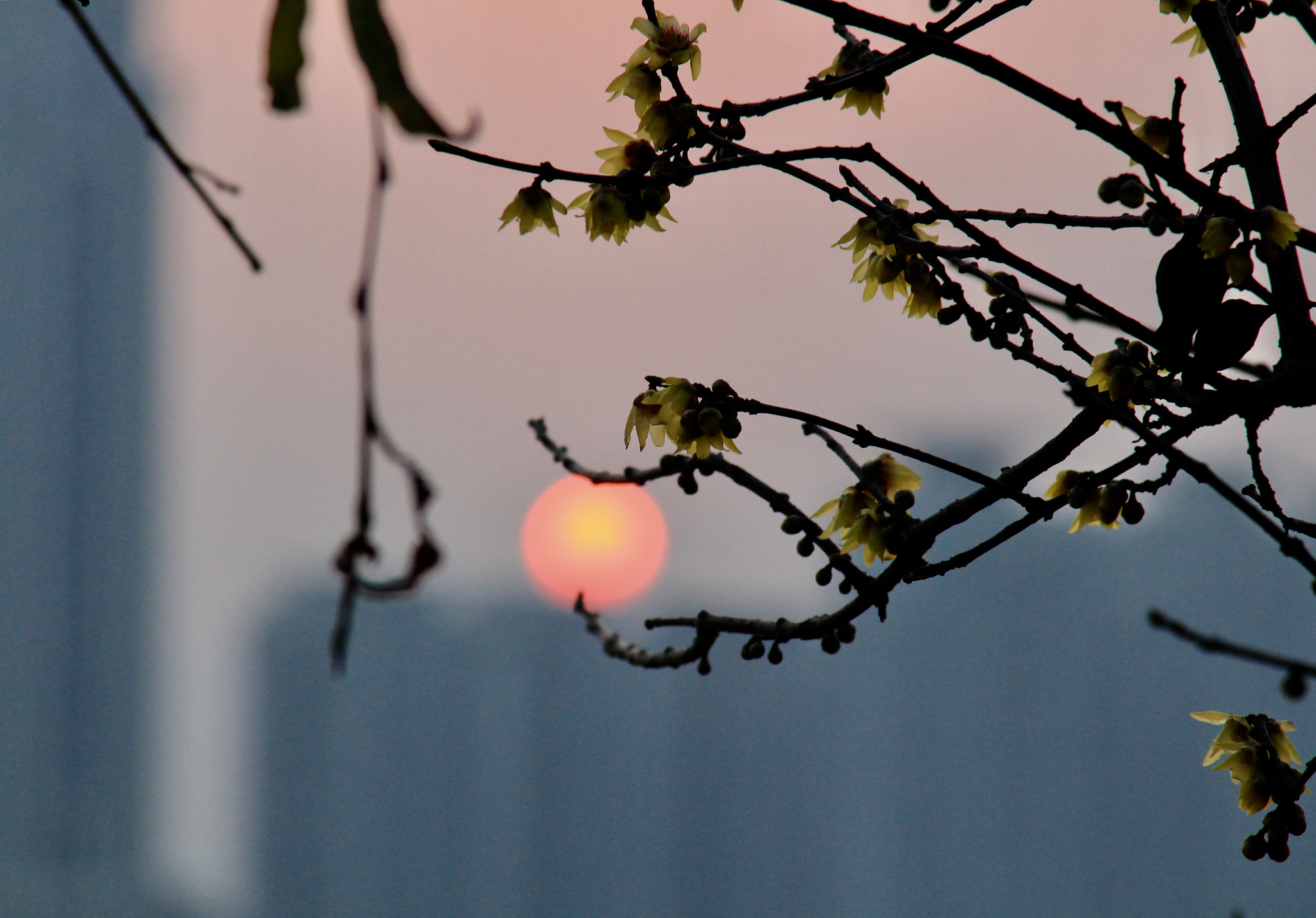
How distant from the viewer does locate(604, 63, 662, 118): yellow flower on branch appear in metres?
0.46

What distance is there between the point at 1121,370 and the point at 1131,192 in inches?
2.7

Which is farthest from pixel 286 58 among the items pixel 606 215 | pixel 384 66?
pixel 606 215

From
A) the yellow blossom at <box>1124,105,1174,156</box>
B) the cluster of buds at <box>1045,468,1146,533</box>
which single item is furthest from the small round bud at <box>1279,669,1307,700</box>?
the yellow blossom at <box>1124,105,1174,156</box>

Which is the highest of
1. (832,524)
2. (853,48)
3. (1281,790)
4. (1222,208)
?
(853,48)

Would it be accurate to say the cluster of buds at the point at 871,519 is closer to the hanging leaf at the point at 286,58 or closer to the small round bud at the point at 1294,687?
the small round bud at the point at 1294,687

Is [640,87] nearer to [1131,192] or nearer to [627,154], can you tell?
[627,154]

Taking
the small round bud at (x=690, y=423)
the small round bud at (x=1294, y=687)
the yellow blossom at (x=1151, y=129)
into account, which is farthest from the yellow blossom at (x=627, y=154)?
the small round bud at (x=1294, y=687)

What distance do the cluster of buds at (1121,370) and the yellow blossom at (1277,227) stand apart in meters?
0.06

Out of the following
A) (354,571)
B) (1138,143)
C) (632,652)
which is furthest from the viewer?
(632,652)

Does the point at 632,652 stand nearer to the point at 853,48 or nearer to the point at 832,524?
the point at 832,524

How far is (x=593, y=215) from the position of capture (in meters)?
0.45

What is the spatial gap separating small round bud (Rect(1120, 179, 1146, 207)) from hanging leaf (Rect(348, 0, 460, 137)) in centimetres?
31

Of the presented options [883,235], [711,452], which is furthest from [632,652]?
[883,235]

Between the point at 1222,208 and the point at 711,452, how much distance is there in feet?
0.72
